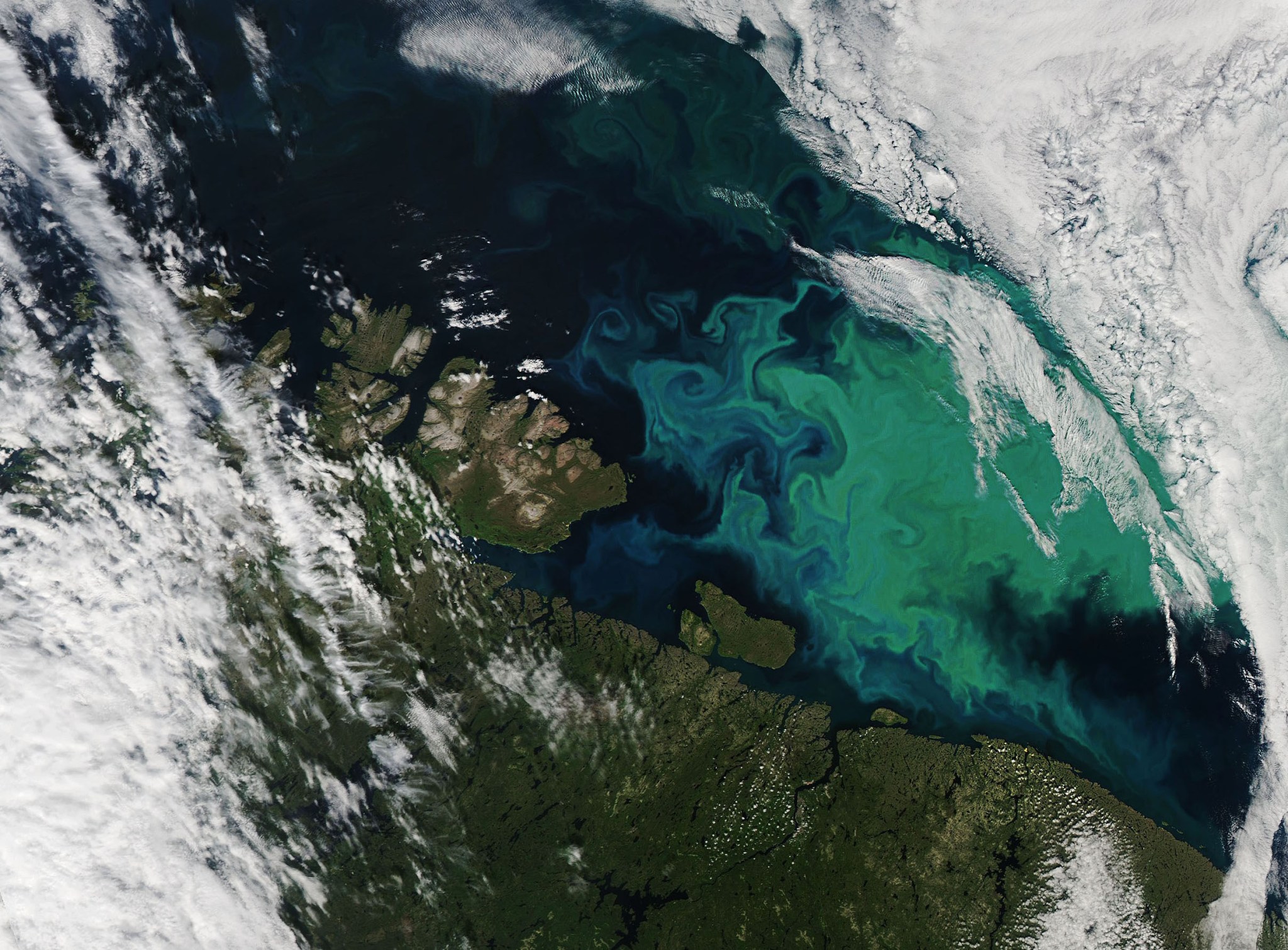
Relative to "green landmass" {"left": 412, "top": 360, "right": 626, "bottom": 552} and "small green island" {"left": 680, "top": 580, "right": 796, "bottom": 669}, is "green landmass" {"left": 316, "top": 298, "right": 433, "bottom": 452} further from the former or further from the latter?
"small green island" {"left": 680, "top": 580, "right": 796, "bottom": 669}

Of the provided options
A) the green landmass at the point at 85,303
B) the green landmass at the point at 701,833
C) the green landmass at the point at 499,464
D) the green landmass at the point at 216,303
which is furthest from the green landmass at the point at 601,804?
the green landmass at the point at 85,303

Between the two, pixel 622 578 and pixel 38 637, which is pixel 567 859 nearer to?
pixel 622 578

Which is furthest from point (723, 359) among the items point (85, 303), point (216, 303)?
point (85, 303)

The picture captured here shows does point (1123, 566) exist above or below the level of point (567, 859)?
above

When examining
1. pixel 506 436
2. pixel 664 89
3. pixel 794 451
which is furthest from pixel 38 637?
pixel 664 89

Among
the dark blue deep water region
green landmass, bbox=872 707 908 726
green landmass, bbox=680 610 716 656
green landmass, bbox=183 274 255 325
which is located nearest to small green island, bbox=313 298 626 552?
the dark blue deep water region

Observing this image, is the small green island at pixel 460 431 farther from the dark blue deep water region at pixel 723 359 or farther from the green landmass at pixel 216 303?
the green landmass at pixel 216 303
